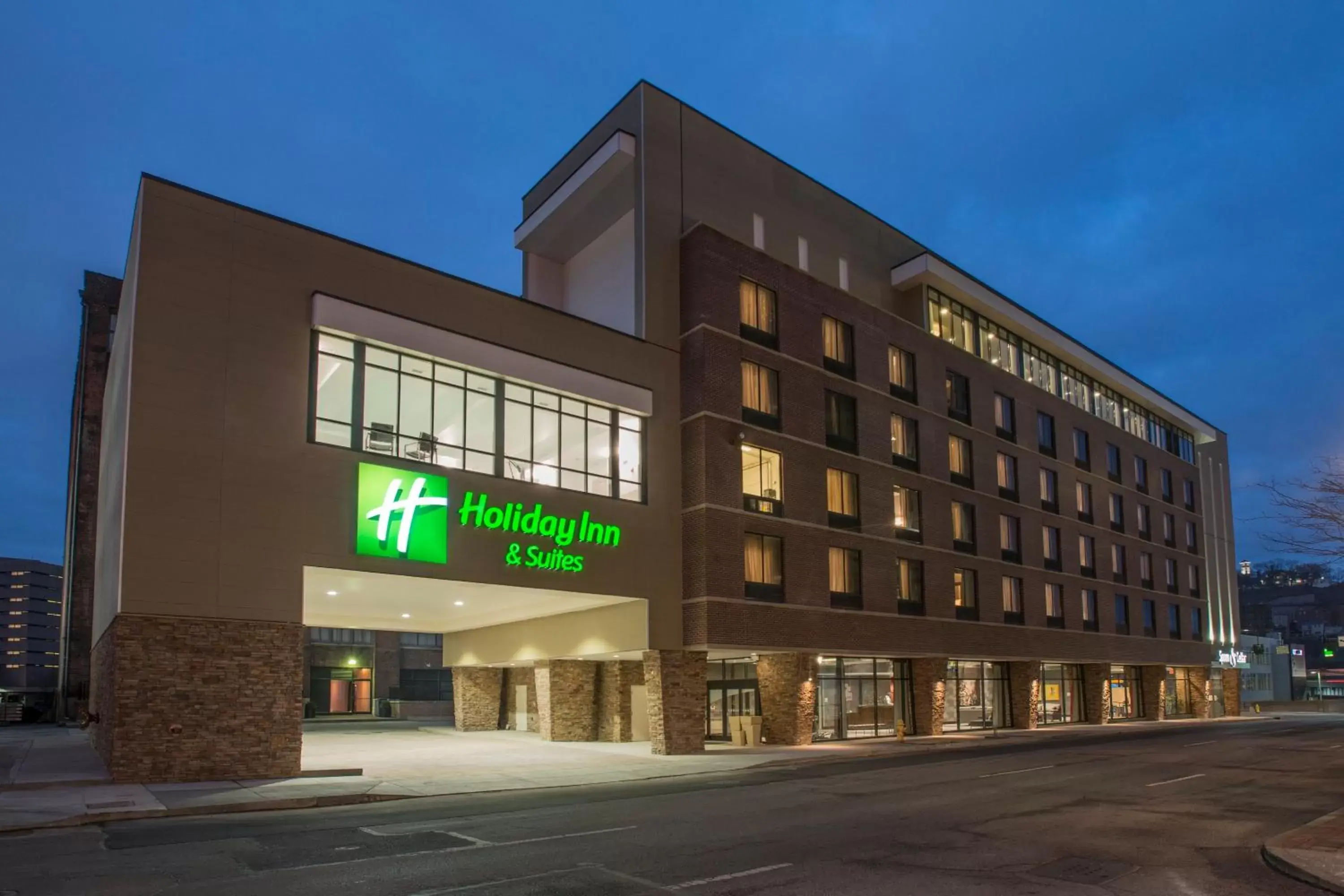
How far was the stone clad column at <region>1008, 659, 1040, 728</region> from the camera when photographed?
48.1 metres

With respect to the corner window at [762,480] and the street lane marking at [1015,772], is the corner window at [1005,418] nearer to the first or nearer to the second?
the corner window at [762,480]

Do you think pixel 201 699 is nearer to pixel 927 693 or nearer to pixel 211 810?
pixel 211 810

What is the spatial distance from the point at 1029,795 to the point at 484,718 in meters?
31.3

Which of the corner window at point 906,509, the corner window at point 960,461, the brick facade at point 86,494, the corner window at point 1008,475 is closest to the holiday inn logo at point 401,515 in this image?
the corner window at point 906,509

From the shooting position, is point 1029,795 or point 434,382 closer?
point 1029,795

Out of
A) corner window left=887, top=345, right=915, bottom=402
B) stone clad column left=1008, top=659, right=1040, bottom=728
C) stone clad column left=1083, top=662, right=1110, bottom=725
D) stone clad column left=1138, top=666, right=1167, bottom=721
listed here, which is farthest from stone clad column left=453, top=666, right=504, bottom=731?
stone clad column left=1138, top=666, right=1167, bottom=721

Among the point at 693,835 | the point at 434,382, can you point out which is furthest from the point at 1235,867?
the point at 434,382

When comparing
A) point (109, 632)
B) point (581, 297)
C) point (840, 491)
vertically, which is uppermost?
point (581, 297)

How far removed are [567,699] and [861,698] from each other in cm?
1153

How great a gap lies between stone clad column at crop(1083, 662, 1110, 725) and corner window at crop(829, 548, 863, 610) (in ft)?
73.5

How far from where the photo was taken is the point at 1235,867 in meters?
12.6

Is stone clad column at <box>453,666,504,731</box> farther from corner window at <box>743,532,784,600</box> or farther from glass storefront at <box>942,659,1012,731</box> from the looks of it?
glass storefront at <box>942,659,1012,731</box>

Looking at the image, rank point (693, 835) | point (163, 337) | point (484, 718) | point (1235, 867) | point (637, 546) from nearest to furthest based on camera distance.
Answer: point (1235, 867)
point (693, 835)
point (163, 337)
point (637, 546)
point (484, 718)

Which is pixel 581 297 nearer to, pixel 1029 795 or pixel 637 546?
pixel 637 546
